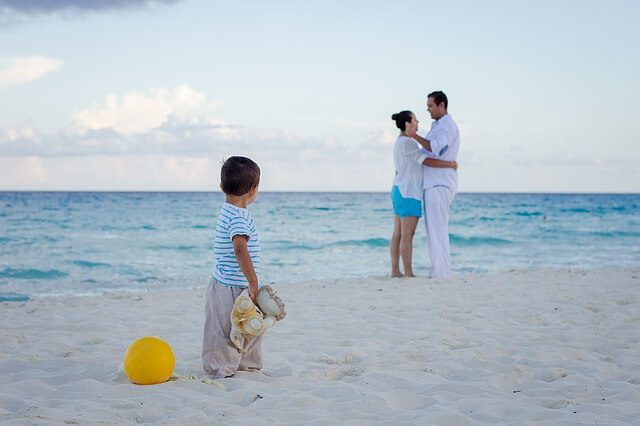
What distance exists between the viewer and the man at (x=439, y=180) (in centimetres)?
828

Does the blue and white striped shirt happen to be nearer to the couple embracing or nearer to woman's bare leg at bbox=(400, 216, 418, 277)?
the couple embracing

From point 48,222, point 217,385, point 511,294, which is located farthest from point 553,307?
point 48,222

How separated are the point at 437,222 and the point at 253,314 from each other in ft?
16.8

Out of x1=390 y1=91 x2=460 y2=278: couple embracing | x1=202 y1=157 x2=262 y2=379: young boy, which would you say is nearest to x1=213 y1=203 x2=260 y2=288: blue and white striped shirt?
x1=202 y1=157 x2=262 y2=379: young boy

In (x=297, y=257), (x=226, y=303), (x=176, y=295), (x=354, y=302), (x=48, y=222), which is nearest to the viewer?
(x=226, y=303)

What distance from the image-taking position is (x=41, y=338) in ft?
17.2

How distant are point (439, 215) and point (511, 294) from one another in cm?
161

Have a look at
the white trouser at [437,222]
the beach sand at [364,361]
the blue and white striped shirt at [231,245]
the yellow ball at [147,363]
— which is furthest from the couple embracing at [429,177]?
the yellow ball at [147,363]

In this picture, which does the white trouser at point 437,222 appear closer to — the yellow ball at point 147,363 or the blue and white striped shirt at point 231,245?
the blue and white striped shirt at point 231,245

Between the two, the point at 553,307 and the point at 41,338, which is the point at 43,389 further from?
the point at 553,307

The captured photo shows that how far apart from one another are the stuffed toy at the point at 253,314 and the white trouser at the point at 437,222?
4947 millimetres

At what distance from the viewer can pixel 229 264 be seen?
13.0 feet

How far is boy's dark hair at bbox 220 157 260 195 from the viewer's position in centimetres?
387

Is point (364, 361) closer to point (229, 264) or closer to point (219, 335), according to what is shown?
point (219, 335)
